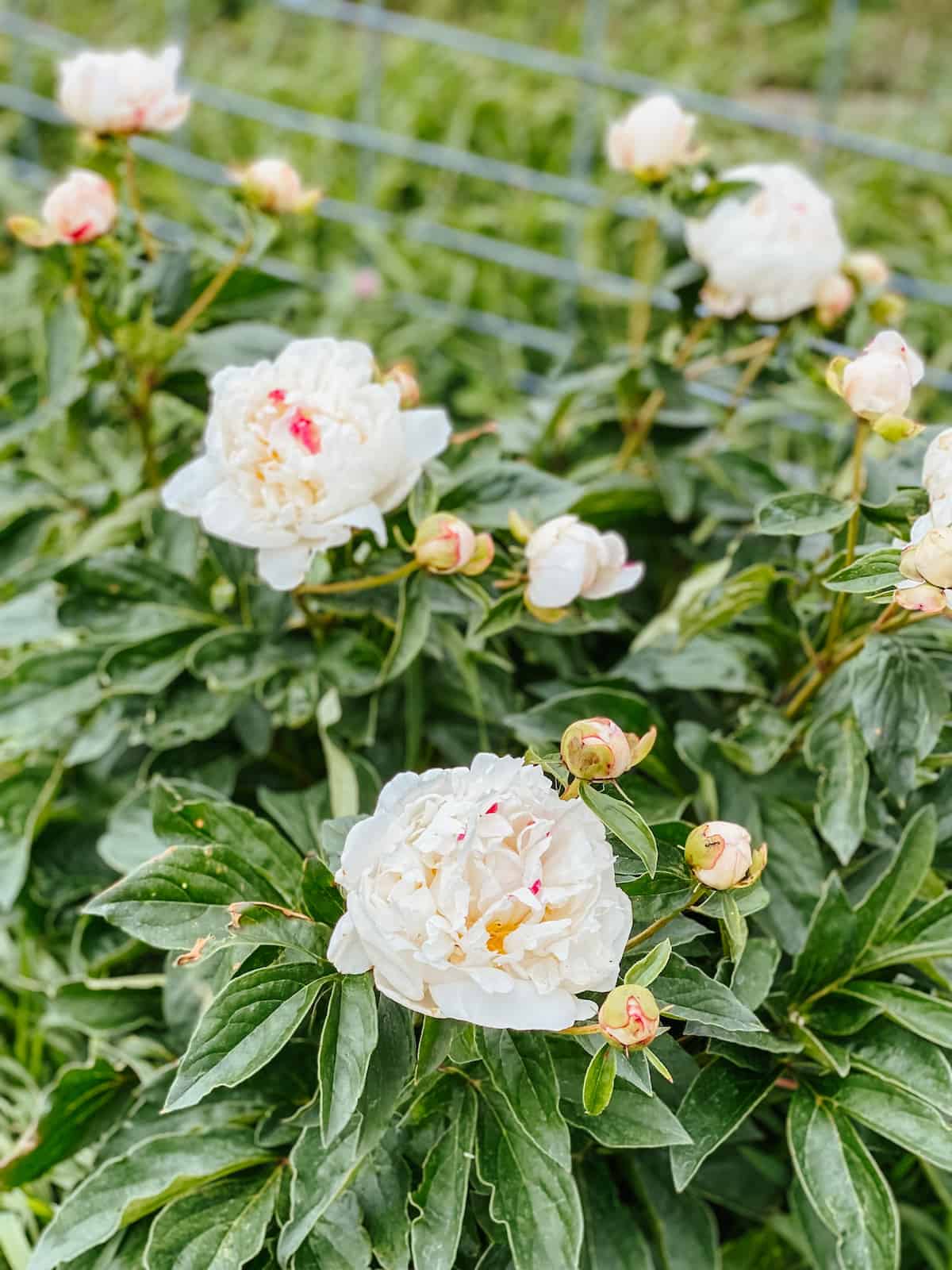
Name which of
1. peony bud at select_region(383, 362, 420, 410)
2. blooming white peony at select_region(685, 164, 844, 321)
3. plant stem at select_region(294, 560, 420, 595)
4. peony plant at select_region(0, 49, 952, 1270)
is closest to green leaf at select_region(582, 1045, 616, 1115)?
peony plant at select_region(0, 49, 952, 1270)

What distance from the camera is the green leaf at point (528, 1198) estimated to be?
0.78 m

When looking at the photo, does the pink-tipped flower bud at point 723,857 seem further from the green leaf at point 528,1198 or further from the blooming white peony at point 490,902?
the green leaf at point 528,1198

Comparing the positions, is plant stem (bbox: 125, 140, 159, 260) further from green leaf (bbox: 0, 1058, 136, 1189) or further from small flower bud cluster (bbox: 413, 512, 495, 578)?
green leaf (bbox: 0, 1058, 136, 1189)

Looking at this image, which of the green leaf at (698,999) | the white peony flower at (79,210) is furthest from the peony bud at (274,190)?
the green leaf at (698,999)

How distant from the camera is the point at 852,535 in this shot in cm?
88

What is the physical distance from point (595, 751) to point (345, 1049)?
0.69ft

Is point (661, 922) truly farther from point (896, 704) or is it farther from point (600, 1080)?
point (896, 704)

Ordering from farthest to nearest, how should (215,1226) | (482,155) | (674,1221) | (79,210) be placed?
(482,155) → (79,210) → (674,1221) → (215,1226)

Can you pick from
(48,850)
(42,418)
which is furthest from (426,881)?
(42,418)

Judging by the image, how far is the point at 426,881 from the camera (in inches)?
27.2

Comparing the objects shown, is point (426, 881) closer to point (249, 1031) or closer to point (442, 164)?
point (249, 1031)

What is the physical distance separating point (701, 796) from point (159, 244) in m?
0.68

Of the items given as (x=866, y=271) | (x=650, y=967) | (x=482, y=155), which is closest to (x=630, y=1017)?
(x=650, y=967)

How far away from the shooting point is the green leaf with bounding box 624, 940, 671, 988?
68 cm
